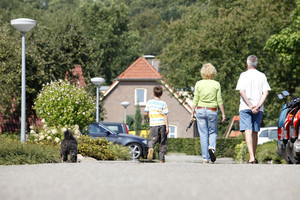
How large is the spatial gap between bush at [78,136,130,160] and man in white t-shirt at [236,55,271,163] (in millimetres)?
6445

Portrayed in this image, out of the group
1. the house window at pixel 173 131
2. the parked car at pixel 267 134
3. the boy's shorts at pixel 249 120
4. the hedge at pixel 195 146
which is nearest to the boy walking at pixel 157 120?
the boy's shorts at pixel 249 120

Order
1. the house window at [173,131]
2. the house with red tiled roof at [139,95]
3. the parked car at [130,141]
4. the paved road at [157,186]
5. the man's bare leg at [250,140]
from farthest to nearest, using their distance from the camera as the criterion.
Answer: the house window at [173,131] → the house with red tiled roof at [139,95] → the parked car at [130,141] → the man's bare leg at [250,140] → the paved road at [157,186]

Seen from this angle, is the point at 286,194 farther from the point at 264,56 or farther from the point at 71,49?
the point at 264,56

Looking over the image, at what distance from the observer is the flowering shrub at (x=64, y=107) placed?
19.1 meters

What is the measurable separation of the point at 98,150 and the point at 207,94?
616cm

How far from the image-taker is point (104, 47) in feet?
219

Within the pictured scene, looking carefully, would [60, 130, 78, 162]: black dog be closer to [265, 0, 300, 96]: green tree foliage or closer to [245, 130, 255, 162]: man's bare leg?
[245, 130, 255, 162]: man's bare leg

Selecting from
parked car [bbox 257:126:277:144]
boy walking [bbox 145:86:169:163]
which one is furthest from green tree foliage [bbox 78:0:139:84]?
boy walking [bbox 145:86:169:163]

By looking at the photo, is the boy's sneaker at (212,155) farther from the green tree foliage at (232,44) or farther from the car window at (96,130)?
the green tree foliage at (232,44)

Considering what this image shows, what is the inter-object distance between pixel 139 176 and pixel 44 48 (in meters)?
25.2

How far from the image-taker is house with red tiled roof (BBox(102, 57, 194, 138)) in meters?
51.1

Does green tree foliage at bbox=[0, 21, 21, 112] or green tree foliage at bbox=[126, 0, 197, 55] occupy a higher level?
green tree foliage at bbox=[126, 0, 197, 55]

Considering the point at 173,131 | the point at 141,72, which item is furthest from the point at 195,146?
the point at 141,72

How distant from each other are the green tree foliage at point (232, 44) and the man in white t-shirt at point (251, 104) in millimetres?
23429
